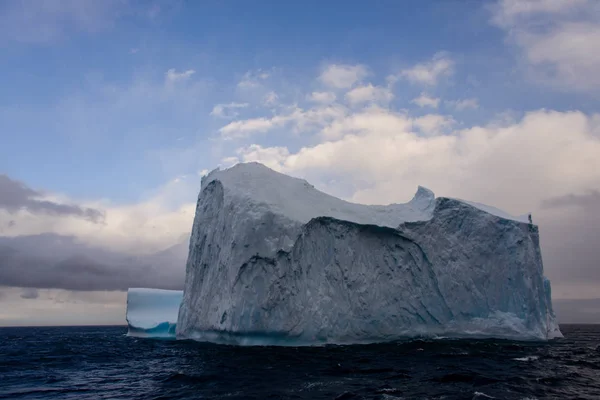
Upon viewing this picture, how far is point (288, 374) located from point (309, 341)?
6.34 metres

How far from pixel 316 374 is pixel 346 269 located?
845cm

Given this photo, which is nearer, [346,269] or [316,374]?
[316,374]

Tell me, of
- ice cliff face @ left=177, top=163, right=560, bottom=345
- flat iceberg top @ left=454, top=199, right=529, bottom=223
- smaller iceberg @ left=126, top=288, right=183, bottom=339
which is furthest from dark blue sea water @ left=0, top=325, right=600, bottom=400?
smaller iceberg @ left=126, top=288, right=183, bottom=339

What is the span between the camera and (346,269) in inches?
765

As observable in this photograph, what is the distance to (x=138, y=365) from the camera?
14.5 meters

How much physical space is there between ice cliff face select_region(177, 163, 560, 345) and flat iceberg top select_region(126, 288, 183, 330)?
233 inches

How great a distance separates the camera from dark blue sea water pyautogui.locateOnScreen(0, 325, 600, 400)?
31.2ft

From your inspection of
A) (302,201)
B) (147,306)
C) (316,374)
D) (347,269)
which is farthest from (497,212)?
(147,306)

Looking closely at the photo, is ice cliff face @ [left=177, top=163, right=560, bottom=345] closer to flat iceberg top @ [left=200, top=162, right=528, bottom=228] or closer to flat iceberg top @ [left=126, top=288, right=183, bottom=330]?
flat iceberg top @ [left=200, top=162, right=528, bottom=228]

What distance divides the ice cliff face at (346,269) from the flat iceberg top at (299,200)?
0.22 ft

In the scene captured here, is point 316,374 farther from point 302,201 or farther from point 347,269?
point 302,201

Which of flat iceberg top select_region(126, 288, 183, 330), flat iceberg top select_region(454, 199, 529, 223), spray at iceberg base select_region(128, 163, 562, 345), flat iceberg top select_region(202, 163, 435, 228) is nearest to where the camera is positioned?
spray at iceberg base select_region(128, 163, 562, 345)

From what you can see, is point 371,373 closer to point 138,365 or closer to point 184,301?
point 138,365

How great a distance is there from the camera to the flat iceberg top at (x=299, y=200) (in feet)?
62.3
